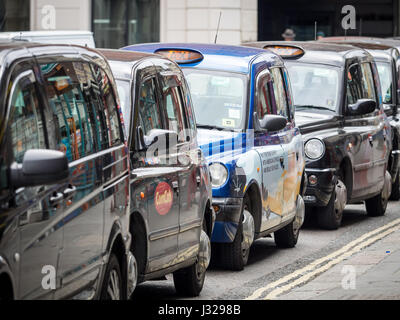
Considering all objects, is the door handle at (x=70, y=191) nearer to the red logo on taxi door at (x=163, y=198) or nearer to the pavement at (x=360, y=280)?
the red logo on taxi door at (x=163, y=198)

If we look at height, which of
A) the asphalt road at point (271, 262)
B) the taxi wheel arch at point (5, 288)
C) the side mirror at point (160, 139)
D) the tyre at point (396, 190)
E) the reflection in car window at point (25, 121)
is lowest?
the tyre at point (396, 190)

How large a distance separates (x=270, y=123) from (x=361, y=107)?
380 cm

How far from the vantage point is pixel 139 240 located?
27.4 feet

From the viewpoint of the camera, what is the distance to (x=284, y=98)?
13.2 m

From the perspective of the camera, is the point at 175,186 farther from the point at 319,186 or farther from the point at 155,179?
the point at 319,186

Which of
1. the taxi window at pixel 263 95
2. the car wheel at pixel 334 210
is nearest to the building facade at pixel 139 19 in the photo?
the car wheel at pixel 334 210

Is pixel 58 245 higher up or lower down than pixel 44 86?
lower down

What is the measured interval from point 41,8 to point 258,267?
69.6ft

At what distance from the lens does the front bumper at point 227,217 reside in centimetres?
1098

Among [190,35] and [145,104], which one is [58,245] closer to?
[145,104]

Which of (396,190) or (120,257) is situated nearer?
(120,257)

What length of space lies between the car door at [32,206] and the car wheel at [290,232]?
725 cm

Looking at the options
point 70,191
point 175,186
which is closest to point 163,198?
point 175,186
